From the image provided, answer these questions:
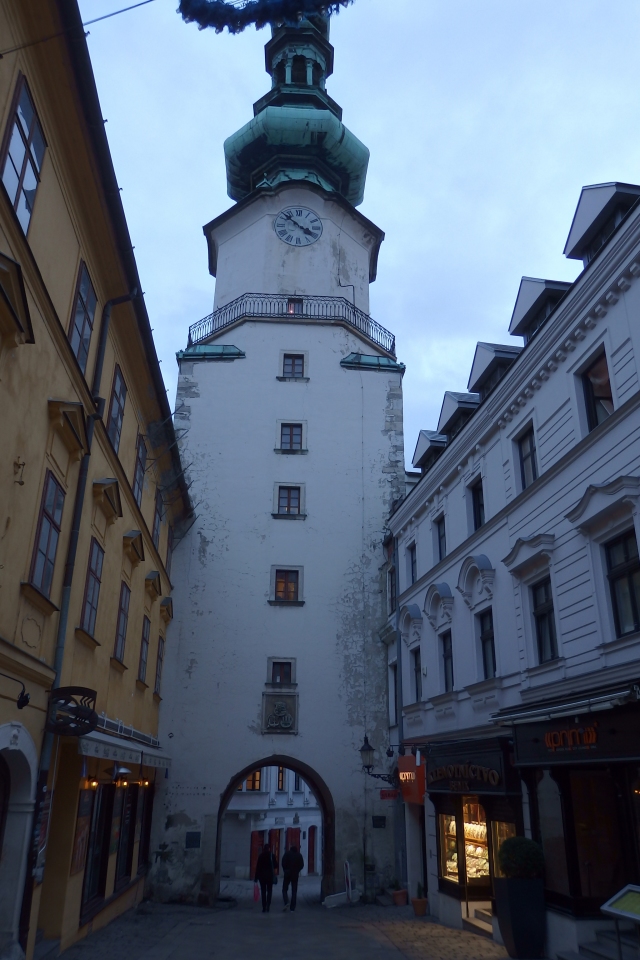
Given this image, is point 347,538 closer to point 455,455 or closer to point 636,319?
point 455,455

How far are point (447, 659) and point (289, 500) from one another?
8.12 m

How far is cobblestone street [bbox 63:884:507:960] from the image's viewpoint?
1179cm

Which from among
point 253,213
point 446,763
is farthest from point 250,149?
point 446,763

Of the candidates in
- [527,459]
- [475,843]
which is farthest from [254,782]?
[527,459]

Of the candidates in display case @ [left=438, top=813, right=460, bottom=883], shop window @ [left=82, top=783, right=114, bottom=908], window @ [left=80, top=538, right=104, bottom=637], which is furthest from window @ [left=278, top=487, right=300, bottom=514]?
window @ [left=80, top=538, right=104, bottom=637]

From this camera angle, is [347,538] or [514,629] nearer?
[514,629]

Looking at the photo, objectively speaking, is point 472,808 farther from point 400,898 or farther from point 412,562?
point 412,562

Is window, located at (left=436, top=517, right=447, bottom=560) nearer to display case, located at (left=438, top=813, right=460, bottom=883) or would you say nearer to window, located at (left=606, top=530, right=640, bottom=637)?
display case, located at (left=438, top=813, right=460, bottom=883)

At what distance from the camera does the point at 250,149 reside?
99.5 feet

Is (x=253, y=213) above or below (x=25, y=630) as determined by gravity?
above

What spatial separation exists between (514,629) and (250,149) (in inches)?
951

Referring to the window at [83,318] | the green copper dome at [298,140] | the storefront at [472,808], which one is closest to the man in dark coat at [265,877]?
the storefront at [472,808]

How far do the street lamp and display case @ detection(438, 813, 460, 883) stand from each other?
3.70 metres

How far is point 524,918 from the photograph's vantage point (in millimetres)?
10531
